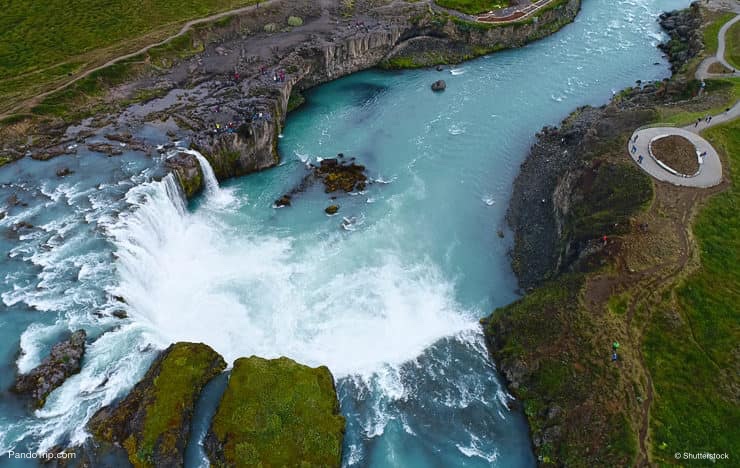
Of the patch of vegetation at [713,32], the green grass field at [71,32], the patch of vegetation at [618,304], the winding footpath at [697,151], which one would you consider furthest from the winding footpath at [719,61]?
the green grass field at [71,32]

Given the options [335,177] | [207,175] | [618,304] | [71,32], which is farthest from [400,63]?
[618,304]

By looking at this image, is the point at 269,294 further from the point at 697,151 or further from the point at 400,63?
the point at 400,63

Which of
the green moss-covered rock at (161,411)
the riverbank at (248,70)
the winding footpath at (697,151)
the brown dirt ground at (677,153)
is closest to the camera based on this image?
the green moss-covered rock at (161,411)

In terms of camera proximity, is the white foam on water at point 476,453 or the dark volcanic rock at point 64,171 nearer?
the white foam on water at point 476,453

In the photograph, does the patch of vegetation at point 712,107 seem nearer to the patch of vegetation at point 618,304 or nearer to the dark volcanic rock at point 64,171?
the patch of vegetation at point 618,304

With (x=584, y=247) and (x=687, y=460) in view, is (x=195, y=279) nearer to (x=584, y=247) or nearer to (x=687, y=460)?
(x=584, y=247)

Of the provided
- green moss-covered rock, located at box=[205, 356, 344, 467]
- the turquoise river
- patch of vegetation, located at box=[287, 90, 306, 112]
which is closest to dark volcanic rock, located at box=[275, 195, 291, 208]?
the turquoise river
